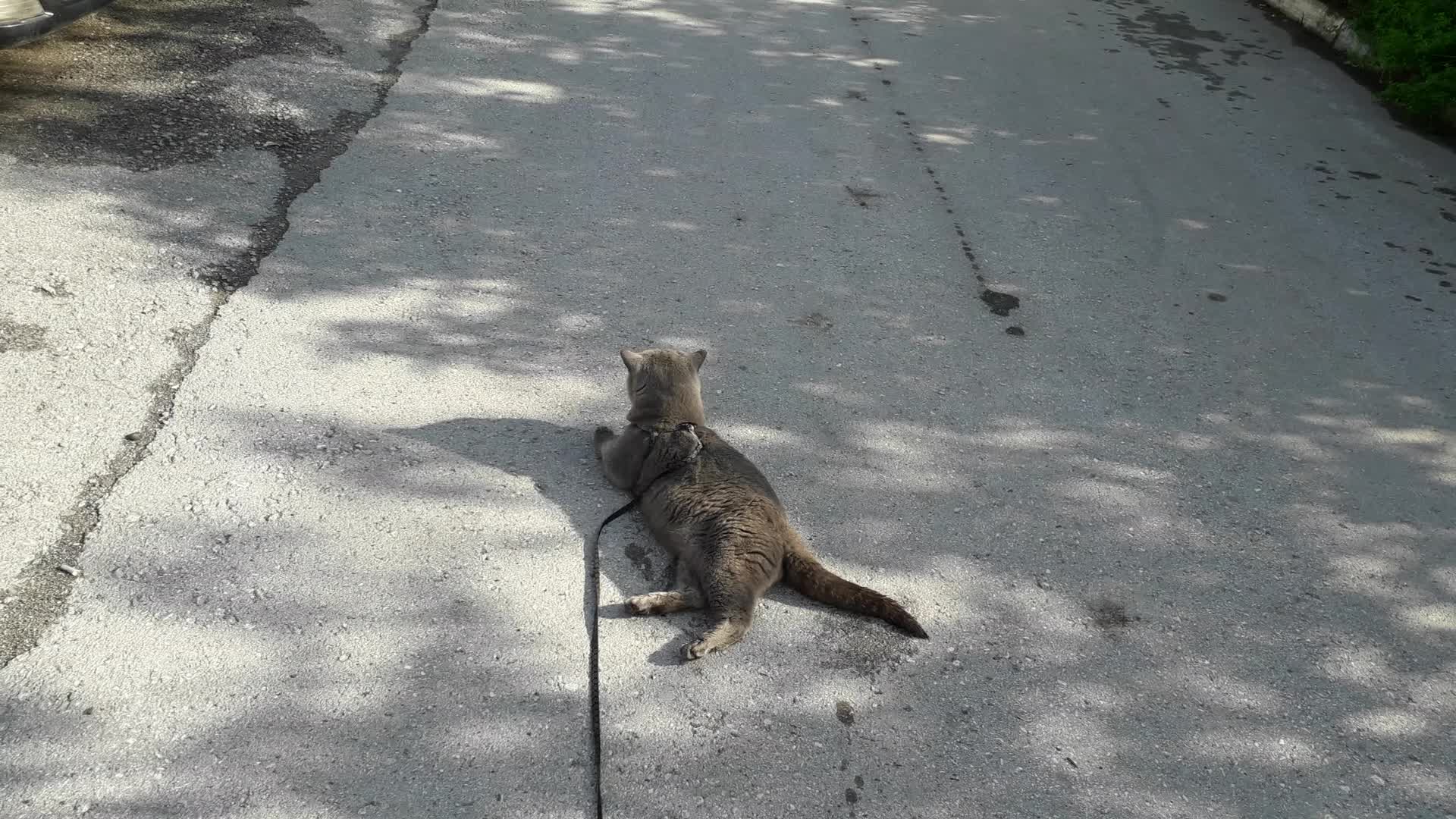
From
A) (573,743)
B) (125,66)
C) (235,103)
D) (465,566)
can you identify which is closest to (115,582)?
(465,566)

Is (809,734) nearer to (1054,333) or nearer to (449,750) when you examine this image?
(449,750)

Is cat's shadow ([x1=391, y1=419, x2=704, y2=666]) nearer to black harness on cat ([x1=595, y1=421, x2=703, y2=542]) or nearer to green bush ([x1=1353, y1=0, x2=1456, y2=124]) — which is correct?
black harness on cat ([x1=595, y1=421, x2=703, y2=542])

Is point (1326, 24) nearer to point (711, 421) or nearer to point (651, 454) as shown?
point (711, 421)

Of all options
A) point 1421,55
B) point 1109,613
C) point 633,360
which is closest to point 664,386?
point 633,360

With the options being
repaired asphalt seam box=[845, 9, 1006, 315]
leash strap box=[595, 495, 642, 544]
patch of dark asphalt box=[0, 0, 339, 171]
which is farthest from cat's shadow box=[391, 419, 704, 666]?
patch of dark asphalt box=[0, 0, 339, 171]

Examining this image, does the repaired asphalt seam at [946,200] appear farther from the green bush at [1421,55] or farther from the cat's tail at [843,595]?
the green bush at [1421,55]

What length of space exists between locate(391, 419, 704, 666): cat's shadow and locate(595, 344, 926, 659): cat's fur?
0.06 m

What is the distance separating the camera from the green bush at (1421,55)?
7.30 meters

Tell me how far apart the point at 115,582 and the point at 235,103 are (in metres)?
3.69

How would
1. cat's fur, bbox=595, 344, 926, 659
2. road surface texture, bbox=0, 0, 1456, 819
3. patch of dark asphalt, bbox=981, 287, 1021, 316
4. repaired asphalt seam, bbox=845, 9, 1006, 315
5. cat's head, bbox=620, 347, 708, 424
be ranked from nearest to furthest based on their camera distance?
1. road surface texture, bbox=0, 0, 1456, 819
2. cat's fur, bbox=595, 344, 926, 659
3. cat's head, bbox=620, 347, 708, 424
4. patch of dark asphalt, bbox=981, 287, 1021, 316
5. repaired asphalt seam, bbox=845, 9, 1006, 315

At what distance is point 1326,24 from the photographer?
31.2 ft

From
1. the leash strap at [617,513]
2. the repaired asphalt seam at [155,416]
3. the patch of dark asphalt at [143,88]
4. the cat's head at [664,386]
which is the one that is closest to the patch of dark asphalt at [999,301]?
the cat's head at [664,386]

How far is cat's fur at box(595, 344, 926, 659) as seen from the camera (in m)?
3.17

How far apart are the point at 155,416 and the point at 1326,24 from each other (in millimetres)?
9926
